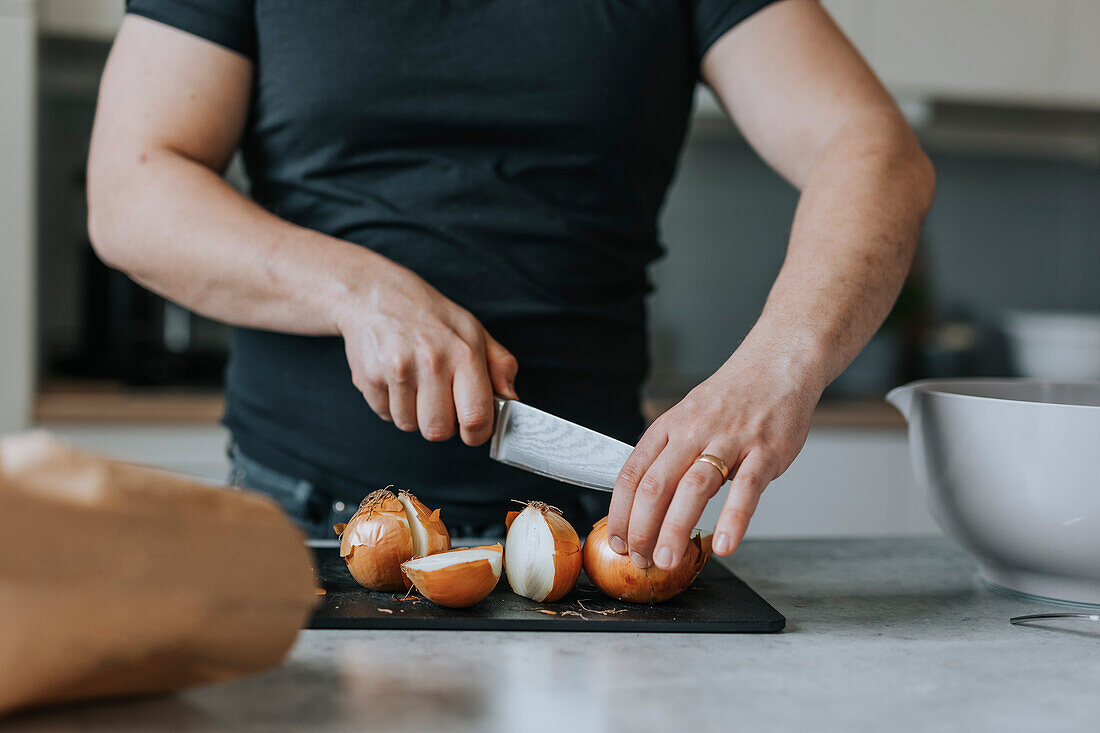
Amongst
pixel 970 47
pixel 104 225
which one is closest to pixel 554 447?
pixel 104 225

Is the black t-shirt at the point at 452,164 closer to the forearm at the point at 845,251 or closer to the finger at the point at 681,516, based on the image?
the forearm at the point at 845,251

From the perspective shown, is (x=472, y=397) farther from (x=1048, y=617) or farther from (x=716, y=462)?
(x=1048, y=617)

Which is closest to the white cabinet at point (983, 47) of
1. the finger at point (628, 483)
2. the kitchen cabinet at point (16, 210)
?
the kitchen cabinet at point (16, 210)

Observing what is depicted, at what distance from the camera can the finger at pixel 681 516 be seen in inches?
22.7

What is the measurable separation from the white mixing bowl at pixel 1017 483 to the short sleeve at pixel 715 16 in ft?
1.25

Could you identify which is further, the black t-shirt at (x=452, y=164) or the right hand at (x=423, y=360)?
the black t-shirt at (x=452, y=164)

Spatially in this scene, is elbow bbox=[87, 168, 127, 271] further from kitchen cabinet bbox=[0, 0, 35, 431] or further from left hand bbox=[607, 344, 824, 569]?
kitchen cabinet bbox=[0, 0, 35, 431]

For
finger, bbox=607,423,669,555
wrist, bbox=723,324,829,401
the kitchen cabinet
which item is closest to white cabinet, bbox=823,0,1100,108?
the kitchen cabinet

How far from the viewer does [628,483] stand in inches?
23.6

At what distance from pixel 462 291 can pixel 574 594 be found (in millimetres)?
334

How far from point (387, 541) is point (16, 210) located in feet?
4.69

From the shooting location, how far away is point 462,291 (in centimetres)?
88

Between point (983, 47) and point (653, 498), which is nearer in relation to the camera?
point (653, 498)

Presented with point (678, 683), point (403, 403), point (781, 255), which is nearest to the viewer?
point (678, 683)
